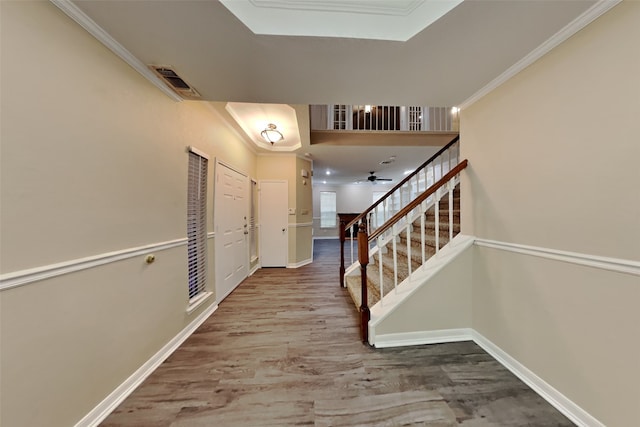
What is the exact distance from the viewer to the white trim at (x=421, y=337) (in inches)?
77.6

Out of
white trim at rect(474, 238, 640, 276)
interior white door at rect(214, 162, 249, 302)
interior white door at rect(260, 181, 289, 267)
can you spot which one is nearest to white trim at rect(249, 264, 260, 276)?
interior white door at rect(260, 181, 289, 267)

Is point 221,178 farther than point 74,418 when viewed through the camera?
Yes

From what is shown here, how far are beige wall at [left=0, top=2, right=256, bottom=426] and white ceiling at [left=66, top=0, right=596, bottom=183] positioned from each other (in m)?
0.31

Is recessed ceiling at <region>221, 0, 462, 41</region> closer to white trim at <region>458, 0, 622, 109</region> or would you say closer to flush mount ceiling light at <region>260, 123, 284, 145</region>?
white trim at <region>458, 0, 622, 109</region>

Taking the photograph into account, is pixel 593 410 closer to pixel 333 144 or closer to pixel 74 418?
pixel 74 418

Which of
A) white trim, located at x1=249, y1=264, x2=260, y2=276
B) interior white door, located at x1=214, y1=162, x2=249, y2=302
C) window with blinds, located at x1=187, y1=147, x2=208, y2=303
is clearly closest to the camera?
window with blinds, located at x1=187, y1=147, x2=208, y2=303

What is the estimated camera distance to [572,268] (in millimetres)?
1307

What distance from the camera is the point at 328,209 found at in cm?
980

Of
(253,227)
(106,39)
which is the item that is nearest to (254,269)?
(253,227)

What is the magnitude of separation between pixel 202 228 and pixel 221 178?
2.34 feet

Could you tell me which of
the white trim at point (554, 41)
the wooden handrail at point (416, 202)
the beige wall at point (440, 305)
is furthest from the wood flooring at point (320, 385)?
the white trim at point (554, 41)

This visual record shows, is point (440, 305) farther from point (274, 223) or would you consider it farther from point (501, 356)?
point (274, 223)

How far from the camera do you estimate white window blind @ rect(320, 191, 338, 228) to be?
9.69 m

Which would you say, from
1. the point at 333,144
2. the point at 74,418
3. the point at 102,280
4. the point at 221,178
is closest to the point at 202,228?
the point at 221,178
